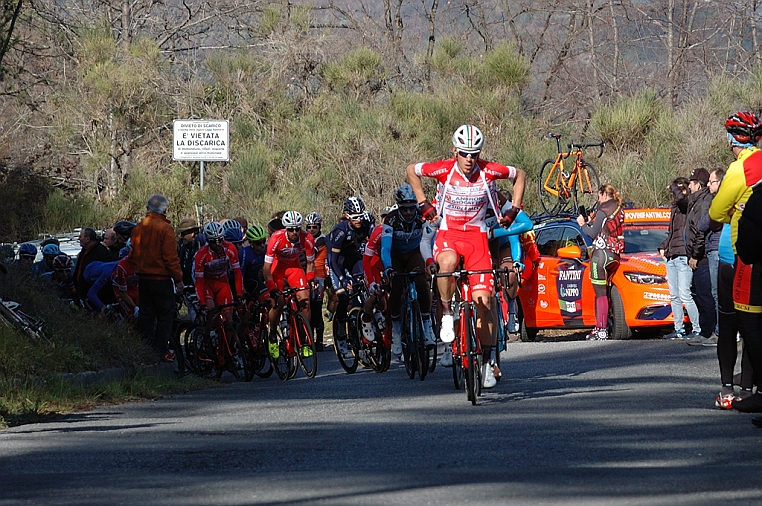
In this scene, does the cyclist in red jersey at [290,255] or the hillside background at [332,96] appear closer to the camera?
the cyclist in red jersey at [290,255]

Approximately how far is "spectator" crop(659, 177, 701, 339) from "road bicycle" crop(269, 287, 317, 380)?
4.85m

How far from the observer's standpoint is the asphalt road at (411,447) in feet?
25.6

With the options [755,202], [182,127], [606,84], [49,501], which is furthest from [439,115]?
[49,501]

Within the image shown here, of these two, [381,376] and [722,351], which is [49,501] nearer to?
[722,351]

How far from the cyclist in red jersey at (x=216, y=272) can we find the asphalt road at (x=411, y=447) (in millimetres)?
2546

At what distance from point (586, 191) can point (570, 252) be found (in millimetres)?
7743

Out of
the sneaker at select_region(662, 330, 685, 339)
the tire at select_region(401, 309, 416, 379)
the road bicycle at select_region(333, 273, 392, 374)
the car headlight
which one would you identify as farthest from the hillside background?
the tire at select_region(401, 309, 416, 379)

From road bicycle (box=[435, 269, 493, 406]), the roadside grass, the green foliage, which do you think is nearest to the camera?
road bicycle (box=[435, 269, 493, 406])

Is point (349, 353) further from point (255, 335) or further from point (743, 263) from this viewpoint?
point (743, 263)

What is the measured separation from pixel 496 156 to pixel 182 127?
826 cm

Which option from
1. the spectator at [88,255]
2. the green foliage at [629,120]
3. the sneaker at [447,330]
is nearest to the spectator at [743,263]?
the sneaker at [447,330]

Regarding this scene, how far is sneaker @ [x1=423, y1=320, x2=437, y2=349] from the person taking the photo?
14586mm

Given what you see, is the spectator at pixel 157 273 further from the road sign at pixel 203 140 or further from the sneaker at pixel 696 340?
the road sign at pixel 203 140

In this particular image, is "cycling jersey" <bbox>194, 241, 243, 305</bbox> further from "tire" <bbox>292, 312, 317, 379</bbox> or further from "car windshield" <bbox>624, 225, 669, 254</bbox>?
"car windshield" <bbox>624, 225, 669, 254</bbox>
